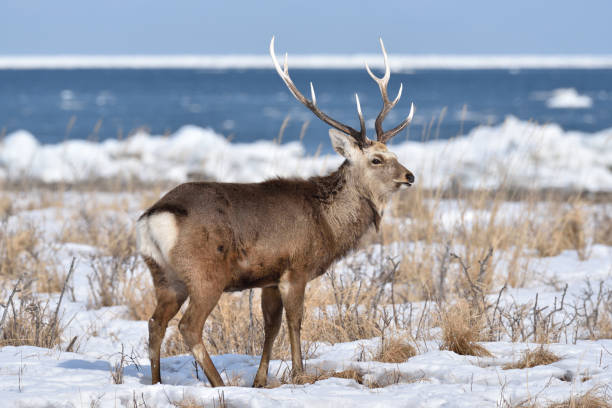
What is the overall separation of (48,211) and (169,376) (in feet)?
23.4

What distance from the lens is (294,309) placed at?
461cm

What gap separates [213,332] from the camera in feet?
18.8

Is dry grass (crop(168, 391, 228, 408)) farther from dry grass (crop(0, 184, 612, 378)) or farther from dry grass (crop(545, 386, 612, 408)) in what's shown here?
dry grass (crop(545, 386, 612, 408))

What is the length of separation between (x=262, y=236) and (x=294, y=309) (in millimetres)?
515

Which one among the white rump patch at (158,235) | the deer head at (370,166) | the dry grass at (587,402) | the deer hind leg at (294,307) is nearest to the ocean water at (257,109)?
the deer head at (370,166)

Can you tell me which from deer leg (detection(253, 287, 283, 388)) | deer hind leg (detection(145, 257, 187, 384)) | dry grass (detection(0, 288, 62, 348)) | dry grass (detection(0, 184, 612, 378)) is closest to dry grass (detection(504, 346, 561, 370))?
dry grass (detection(0, 184, 612, 378))

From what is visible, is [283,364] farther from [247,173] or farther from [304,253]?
[247,173]

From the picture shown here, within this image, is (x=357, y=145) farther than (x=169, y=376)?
Yes

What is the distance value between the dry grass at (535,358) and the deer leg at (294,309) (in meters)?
1.34

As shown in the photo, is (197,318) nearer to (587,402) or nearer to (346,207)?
(346,207)

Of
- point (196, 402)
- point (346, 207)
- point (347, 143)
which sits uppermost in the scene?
point (347, 143)

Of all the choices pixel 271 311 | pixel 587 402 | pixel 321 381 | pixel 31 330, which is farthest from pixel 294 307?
pixel 31 330

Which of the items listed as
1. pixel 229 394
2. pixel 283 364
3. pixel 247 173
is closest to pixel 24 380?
pixel 229 394

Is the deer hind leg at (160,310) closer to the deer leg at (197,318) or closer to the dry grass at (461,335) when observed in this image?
the deer leg at (197,318)
